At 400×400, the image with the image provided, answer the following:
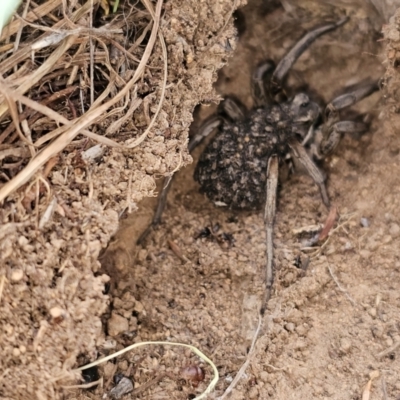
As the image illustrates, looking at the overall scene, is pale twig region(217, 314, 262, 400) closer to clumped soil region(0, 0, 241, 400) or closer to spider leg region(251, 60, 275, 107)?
clumped soil region(0, 0, 241, 400)

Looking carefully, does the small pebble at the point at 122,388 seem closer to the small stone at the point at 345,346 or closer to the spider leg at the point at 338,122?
the small stone at the point at 345,346

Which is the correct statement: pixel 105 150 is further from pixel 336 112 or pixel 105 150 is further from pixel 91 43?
pixel 336 112

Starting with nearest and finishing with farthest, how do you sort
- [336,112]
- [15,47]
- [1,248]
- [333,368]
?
[1,248] → [15,47] → [333,368] → [336,112]

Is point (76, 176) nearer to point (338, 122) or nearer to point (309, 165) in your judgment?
point (309, 165)

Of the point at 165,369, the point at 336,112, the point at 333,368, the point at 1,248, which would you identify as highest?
the point at 1,248

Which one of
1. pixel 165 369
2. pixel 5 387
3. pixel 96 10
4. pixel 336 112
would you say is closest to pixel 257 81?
pixel 336 112

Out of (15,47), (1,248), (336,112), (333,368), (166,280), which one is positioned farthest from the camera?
(336,112)

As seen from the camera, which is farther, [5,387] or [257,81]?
[257,81]

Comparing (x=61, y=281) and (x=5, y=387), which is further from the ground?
(x=61, y=281)

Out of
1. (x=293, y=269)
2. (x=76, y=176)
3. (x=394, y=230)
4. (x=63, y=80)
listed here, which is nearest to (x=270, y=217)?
(x=293, y=269)
